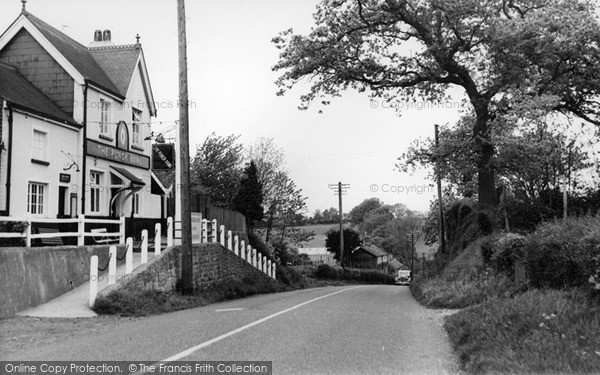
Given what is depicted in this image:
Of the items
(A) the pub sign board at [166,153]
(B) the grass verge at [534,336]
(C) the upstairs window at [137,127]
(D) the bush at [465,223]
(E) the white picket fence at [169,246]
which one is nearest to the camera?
(B) the grass verge at [534,336]

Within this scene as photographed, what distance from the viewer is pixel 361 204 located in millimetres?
153375

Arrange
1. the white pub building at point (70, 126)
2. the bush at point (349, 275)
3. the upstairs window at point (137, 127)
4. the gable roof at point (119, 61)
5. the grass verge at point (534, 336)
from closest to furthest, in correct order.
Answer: the grass verge at point (534, 336) < the white pub building at point (70, 126) < the gable roof at point (119, 61) < the upstairs window at point (137, 127) < the bush at point (349, 275)

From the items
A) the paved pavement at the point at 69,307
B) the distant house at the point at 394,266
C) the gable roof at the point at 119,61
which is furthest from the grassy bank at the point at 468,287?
the distant house at the point at 394,266

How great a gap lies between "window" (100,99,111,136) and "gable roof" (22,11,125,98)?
0.59m

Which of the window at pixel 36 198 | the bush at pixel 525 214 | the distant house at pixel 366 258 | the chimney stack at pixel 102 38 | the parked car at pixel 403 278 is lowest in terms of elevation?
the parked car at pixel 403 278

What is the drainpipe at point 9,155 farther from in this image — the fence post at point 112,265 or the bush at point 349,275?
the bush at point 349,275

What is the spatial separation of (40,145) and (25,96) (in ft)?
5.78

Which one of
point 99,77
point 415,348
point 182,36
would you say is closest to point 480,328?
point 415,348

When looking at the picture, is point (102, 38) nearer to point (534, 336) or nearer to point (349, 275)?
point (534, 336)

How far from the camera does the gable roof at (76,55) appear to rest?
22484mm

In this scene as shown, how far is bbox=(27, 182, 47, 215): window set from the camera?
19.7 meters

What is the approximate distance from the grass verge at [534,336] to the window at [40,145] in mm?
15598

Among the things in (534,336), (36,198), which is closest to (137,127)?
(36,198)

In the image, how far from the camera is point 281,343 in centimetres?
868
